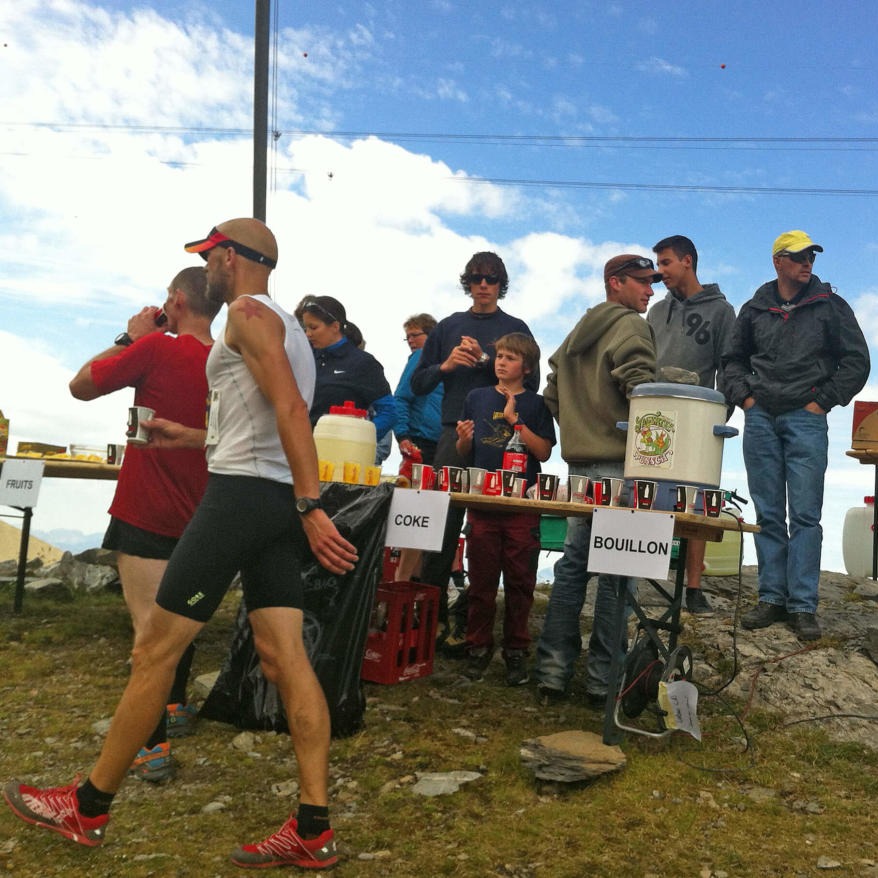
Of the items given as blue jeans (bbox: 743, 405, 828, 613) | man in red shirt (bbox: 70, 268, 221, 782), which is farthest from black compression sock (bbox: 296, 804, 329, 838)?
blue jeans (bbox: 743, 405, 828, 613)

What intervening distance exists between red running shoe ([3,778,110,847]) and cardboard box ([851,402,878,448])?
24.0 ft

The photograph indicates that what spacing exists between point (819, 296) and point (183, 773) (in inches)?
189

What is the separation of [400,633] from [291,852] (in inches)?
84.3

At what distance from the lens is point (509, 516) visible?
511 cm

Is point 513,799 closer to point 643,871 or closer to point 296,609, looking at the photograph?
point 643,871

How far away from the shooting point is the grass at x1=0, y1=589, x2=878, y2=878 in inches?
123

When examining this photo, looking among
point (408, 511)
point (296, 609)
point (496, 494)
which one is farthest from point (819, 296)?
point (296, 609)

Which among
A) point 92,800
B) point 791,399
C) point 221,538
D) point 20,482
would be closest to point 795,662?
point 791,399

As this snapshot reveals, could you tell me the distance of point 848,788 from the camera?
403 cm

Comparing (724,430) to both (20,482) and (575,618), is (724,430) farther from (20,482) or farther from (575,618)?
(20,482)

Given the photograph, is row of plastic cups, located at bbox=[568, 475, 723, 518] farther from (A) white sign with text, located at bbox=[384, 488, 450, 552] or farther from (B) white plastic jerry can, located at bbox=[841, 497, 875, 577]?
(B) white plastic jerry can, located at bbox=[841, 497, 875, 577]

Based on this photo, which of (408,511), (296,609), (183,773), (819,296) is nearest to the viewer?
(296,609)

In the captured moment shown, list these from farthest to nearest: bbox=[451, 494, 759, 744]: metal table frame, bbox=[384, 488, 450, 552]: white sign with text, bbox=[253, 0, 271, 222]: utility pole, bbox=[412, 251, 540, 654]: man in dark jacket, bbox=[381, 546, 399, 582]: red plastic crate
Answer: bbox=[253, 0, 271, 222]: utility pole, bbox=[381, 546, 399, 582]: red plastic crate, bbox=[412, 251, 540, 654]: man in dark jacket, bbox=[384, 488, 450, 552]: white sign with text, bbox=[451, 494, 759, 744]: metal table frame

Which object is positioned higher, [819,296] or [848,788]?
[819,296]
